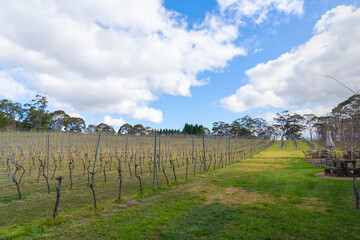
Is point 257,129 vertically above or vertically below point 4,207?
above

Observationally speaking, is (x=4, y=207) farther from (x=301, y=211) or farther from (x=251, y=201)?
(x=301, y=211)

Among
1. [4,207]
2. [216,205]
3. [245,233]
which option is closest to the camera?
[245,233]

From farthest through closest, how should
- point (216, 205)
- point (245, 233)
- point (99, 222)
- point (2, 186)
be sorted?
1. point (2, 186)
2. point (216, 205)
3. point (99, 222)
4. point (245, 233)

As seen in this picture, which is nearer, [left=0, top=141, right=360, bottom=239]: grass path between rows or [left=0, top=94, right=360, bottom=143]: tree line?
[left=0, top=141, right=360, bottom=239]: grass path between rows

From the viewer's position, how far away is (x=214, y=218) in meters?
4.42

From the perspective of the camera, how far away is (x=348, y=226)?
3770 mm

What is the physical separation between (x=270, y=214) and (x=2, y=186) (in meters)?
10.8

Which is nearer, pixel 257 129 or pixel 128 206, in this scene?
pixel 128 206

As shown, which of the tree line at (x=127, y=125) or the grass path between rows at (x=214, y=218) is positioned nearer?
the grass path between rows at (x=214, y=218)

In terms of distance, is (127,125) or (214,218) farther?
(127,125)

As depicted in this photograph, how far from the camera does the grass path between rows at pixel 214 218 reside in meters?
3.66

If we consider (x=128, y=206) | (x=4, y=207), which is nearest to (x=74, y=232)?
(x=128, y=206)

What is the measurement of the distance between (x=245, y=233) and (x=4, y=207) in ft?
22.1

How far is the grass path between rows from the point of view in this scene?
12.0ft
